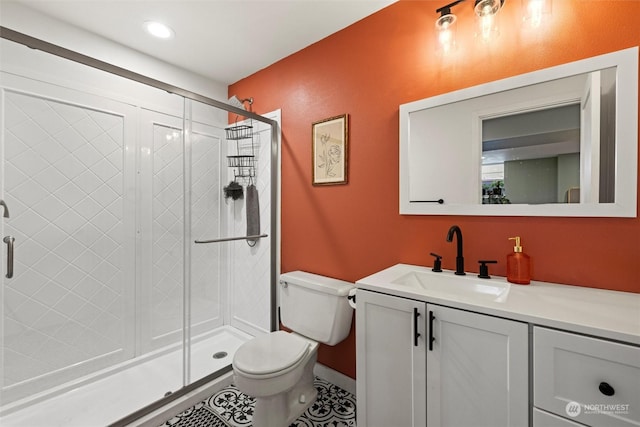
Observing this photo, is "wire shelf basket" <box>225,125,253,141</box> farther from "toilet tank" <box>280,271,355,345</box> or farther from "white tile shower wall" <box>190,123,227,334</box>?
"toilet tank" <box>280,271,355,345</box>

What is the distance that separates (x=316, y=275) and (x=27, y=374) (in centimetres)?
180

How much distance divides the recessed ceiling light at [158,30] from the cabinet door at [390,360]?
2.09 meters

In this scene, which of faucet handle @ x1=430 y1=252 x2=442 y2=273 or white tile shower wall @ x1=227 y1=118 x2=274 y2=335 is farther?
white tile shower wall @ x1=227 y1=118 x2=274 y2=335

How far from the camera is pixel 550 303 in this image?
3.17ft

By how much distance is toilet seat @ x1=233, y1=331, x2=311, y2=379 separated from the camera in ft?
4.45

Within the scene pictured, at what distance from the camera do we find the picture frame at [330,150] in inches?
72.1

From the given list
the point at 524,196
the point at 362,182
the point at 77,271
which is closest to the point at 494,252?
the point at 524,196

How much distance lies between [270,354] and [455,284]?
1017 millimetres

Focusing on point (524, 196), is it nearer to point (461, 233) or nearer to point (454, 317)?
point (461, 233)

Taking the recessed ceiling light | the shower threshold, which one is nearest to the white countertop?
the shower threshold

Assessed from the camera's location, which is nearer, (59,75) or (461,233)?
(461,233)

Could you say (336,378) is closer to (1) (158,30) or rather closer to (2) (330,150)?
(2) (330,150)

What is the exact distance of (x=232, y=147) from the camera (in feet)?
7.32

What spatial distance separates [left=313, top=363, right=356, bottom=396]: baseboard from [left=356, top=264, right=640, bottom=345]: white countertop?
937 mm
